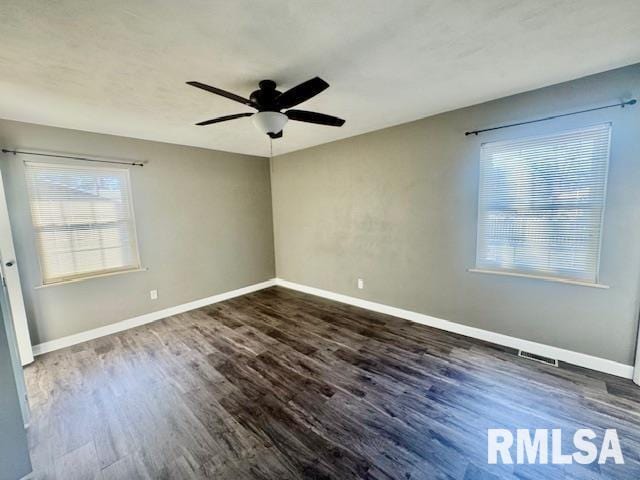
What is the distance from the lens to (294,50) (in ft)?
5.40

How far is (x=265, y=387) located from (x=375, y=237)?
2.31 metres

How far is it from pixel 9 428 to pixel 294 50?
2726mm

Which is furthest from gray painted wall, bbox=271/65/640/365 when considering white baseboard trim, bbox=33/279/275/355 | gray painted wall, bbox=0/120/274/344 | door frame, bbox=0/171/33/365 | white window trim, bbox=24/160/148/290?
door frame, bbox=0/171/33/365

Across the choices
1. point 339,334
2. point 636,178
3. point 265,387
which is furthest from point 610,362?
point 265,387

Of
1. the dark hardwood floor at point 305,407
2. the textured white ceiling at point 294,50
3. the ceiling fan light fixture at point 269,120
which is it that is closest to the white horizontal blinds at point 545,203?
the textured white ceiling at point 294,50

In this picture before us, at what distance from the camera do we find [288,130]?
10.6 feet

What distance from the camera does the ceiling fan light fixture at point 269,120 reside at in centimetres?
193

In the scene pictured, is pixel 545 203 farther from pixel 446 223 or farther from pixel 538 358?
pixel 538 358

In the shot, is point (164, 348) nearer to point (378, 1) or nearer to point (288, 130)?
point (288, 130)

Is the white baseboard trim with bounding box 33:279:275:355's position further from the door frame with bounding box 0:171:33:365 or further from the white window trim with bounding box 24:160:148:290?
the white window trim with bounding box 24:160:148:290

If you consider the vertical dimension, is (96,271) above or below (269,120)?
below

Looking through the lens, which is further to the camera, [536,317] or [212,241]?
[212,241]

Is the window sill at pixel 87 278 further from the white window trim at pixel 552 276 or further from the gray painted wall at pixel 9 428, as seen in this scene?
the white window trim at pixel 552 276

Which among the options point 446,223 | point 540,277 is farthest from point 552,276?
point 446,223
